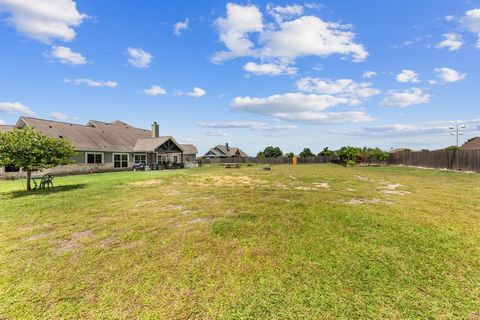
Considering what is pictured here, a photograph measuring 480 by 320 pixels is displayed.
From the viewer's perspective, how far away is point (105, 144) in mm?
27047

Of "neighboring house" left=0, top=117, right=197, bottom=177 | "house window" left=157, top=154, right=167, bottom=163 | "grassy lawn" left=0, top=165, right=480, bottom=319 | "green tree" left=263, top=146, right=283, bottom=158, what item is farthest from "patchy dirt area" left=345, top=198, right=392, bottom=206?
"green tree" left=263, top=146, right=283, bottom=158

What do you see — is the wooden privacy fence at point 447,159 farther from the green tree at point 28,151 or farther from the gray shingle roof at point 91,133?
the gray shingle roof at point 91,133

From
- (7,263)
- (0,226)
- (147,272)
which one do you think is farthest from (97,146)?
(147,272)

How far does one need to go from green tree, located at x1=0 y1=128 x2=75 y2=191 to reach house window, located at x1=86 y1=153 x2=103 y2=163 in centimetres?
1235

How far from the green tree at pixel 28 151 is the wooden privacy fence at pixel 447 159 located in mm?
28130

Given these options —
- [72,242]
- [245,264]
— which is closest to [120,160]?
[72,242]

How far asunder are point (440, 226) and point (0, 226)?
35.6 feet

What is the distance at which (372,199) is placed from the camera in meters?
8.85

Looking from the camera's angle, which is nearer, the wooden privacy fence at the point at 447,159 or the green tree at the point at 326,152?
the wooden privacy fence at the point at 447,159

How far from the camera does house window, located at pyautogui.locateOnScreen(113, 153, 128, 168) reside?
27.7 meters

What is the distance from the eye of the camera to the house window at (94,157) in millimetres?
24547

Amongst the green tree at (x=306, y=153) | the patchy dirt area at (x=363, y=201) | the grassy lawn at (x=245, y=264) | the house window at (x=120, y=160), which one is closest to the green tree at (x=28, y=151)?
the grassy lawn at (x=245, y=264)

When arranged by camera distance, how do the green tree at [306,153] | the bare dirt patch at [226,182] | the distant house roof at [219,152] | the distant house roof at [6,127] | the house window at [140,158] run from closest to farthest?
the bare dirt patch at [226,182]
the distant house roof at [6,127]
the house window at [140,158]
the green tree at [306,153]
the distant house roof at [219,152]

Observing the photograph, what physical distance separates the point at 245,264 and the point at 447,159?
25.8m
